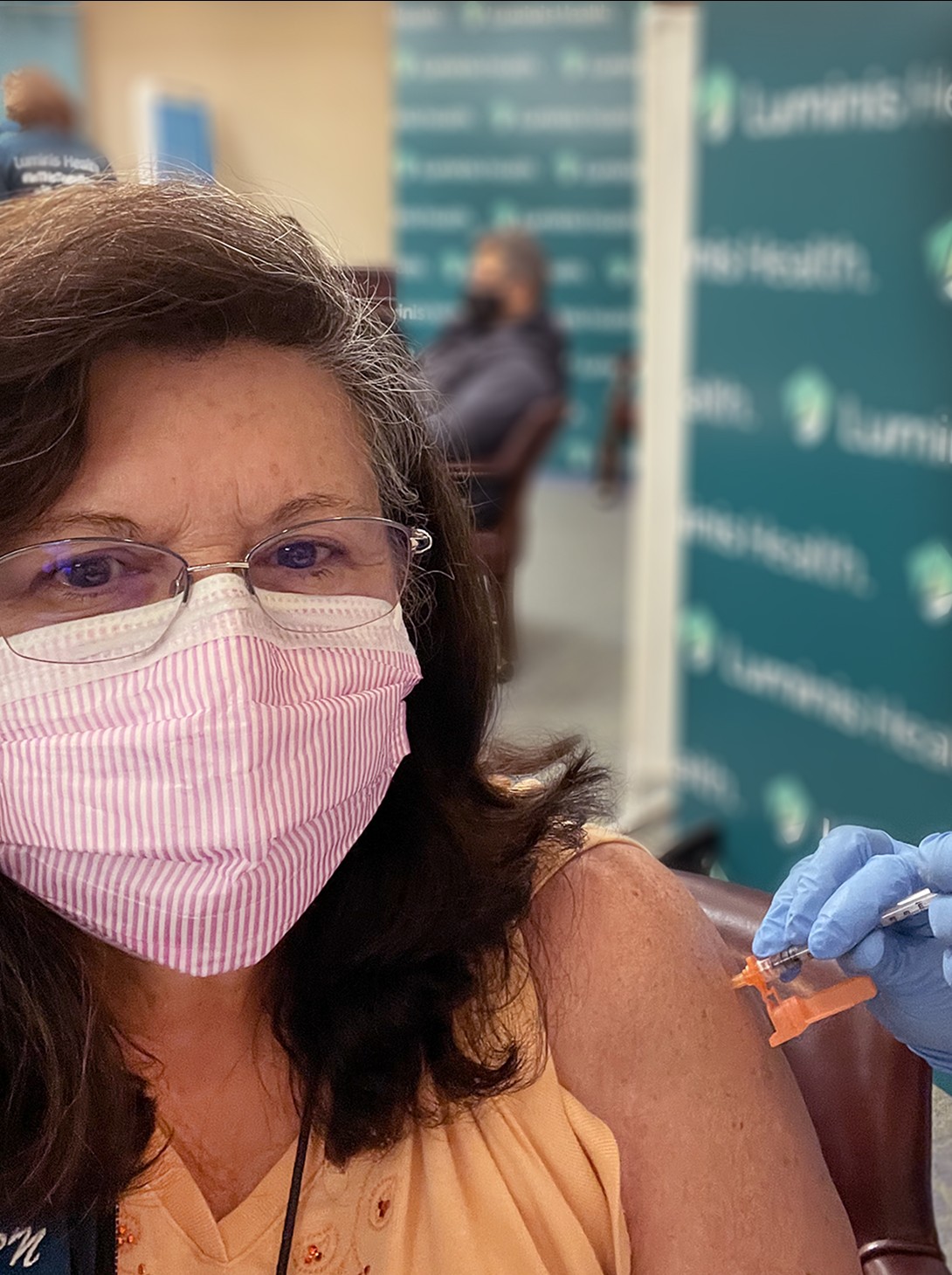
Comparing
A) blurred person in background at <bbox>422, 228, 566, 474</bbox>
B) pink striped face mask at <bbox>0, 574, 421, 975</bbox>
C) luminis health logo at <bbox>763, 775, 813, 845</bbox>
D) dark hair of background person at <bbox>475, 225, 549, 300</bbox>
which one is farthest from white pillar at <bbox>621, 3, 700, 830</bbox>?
dark hair of background person at <bbox>475, 225, 549, 300</bbox>

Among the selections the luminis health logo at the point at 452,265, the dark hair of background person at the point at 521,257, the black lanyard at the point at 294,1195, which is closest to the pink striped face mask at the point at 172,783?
the black lanyard at the point at 294,1195

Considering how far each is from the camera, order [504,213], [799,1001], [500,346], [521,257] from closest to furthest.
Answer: [799,1001], [500,346], [521,257], [504,213]

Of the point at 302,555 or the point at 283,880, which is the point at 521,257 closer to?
the point at 302,555

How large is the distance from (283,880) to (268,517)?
266 mm

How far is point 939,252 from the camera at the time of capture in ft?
7.06

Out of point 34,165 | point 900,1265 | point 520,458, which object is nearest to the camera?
point 900,1265

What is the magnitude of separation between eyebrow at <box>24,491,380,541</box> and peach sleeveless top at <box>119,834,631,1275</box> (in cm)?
47

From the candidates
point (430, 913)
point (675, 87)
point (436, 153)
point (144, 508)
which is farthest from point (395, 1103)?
point (436, 153)

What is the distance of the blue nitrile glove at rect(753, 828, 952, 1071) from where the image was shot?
2.74 ft

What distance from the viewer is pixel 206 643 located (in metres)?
0.90

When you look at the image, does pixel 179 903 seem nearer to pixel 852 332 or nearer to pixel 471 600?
pixel 471 600

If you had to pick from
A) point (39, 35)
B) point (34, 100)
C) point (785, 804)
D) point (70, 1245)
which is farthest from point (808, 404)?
point (70, 1245)

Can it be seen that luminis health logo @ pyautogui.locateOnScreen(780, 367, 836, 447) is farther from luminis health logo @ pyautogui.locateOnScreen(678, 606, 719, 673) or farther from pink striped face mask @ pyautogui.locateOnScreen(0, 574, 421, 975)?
pink striped face mask @ pyautogui.locateOnScreen(0, 574, 421, 975)

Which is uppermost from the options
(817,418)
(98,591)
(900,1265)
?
(98,591)
